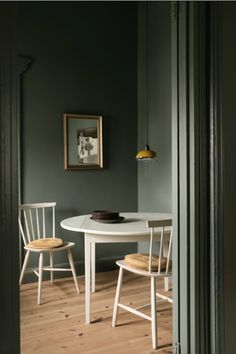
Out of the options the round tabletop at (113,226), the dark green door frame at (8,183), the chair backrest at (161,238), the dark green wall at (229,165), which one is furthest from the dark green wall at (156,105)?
the dark green door frame at (8,183)

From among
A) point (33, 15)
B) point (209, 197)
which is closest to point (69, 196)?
point (33, 15)

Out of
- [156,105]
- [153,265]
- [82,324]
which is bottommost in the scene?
[82,324]

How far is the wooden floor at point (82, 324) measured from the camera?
8.12 ft

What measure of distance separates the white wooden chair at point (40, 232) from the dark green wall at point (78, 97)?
5.2 inches

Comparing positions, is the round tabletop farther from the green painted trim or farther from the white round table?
the green painted trim

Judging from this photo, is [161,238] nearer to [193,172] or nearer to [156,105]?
[193,172]

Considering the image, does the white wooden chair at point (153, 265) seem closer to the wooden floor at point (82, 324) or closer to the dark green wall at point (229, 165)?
the wooden floor at point (82, 324)

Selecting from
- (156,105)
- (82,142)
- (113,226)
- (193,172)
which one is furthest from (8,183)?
(156,105)

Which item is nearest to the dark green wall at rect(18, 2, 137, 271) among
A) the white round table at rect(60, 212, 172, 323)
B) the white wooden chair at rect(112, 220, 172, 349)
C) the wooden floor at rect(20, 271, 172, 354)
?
the wooden floor at rect(20, 271, 172, 354)

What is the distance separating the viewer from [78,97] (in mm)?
4191

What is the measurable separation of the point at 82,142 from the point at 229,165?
2.65m

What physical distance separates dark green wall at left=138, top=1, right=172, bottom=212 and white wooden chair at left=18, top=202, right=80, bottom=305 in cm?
117

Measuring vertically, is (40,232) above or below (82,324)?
above

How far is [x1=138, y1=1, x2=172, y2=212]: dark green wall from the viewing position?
4051mm
